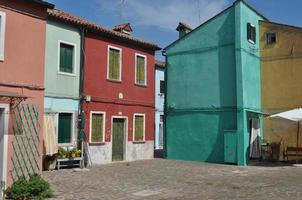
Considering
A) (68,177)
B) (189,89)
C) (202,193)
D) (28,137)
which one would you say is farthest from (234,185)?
(189,89)

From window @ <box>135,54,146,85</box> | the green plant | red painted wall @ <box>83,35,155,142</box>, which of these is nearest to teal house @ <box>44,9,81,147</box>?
red painted wall @ <box>83,35,155,142</box>

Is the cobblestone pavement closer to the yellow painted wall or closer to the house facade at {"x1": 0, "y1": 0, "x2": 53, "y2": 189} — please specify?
the house facade at {"x1": 0, "y1": 0, "x2": 53, "y2": 189}

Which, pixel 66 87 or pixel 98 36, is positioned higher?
pixel 98 36

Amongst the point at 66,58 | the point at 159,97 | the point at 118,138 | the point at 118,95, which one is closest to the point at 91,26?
the point at 66,58

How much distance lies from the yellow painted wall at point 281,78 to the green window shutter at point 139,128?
6.93 meters

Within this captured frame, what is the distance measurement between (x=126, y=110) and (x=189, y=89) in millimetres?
3900

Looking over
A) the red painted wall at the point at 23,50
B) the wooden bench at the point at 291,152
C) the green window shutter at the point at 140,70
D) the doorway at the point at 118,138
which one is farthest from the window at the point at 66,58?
the wooden bench at the point at 291,152

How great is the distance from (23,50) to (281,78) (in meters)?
15.2

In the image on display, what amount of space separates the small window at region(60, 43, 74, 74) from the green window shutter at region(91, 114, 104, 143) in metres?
2.54

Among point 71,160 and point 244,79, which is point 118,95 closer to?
point 71,160

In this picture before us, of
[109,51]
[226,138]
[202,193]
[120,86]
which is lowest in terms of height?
[202,193]

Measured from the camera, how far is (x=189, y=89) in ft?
74.4

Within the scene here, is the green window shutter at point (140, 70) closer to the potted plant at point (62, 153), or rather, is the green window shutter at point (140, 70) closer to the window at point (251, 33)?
the window at point (251, 33)

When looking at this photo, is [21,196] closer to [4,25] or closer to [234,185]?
[4,25]
